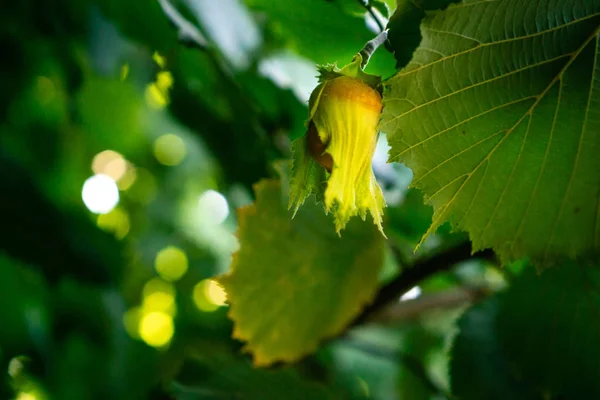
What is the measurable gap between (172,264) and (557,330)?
6.07 ft

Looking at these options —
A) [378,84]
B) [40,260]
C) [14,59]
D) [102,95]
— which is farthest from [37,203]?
[378,84]

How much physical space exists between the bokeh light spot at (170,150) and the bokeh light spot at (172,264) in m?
0.39

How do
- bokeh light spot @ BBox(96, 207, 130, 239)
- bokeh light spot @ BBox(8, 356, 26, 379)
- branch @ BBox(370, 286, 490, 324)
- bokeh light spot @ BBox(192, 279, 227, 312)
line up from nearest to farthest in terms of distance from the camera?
1. branch @ BBox(370, 286, 490, 324)
2. bokeh light spot @ BBox(8, 356, 26, 379)
3. bokeh light spot @ BBox(192, 279, 227, 312)
4. bokeh light spot @ BBox(96, 207, 130, 239)

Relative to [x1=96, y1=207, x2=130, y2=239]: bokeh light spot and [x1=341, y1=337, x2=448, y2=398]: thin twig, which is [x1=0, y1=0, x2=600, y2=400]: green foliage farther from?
[x1=96, y1=207, x2=130, y2=239]: bokeh light spot

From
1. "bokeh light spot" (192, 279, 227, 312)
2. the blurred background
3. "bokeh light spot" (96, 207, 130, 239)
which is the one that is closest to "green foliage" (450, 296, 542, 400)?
the blurred background

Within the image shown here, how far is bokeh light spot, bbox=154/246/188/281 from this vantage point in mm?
2443

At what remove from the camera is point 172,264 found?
2518mm

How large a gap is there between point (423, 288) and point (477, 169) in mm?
1186

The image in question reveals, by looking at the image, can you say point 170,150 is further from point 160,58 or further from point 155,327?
point 160,58

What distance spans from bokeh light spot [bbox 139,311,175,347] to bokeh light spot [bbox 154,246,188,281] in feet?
0.60

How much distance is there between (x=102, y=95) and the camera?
2.00 metres

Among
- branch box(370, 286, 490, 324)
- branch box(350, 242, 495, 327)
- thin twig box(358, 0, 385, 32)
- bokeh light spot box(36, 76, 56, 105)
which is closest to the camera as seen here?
thin twig box(358, 0, 385, 32)

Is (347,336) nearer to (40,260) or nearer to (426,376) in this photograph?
(426,376)

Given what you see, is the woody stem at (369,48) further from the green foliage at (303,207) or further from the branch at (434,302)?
the branch at (434,302)
